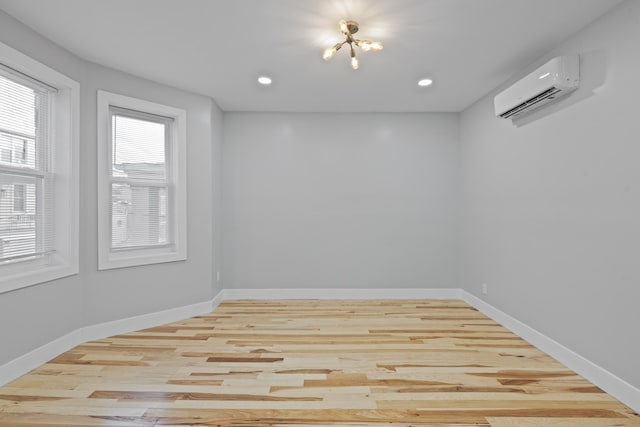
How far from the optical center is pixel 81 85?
3.13 meters

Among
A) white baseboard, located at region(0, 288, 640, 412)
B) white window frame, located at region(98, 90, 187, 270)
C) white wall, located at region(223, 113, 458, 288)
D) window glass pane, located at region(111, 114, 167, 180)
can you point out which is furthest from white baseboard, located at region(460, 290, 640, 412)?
window glass pane, located at region(111, 114, 167, 180)

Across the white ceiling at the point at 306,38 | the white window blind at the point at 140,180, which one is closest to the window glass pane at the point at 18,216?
the white window blind at the point at 140,180

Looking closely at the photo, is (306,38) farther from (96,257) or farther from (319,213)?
(96,257)

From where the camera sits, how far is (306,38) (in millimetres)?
2723

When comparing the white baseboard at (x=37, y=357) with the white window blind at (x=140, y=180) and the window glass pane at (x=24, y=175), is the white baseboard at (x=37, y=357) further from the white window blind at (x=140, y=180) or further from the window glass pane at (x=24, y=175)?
the white window blind at (x=140, y=180)

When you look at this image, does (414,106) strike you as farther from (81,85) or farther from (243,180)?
(81,85)

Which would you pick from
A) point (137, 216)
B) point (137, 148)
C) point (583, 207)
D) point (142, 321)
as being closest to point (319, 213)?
point (137, 216)

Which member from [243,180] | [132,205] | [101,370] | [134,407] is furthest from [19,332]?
[243,180]

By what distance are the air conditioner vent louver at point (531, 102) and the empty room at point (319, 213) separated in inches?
0.6

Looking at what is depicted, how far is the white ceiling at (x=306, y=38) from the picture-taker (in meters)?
2.31

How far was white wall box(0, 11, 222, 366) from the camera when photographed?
2578 millimetres

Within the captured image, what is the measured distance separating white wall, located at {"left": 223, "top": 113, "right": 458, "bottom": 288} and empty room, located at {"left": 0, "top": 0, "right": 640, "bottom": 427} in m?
0.03

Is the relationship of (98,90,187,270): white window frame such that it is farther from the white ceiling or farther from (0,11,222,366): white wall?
the white ceiling

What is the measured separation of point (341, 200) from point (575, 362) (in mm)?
2984
